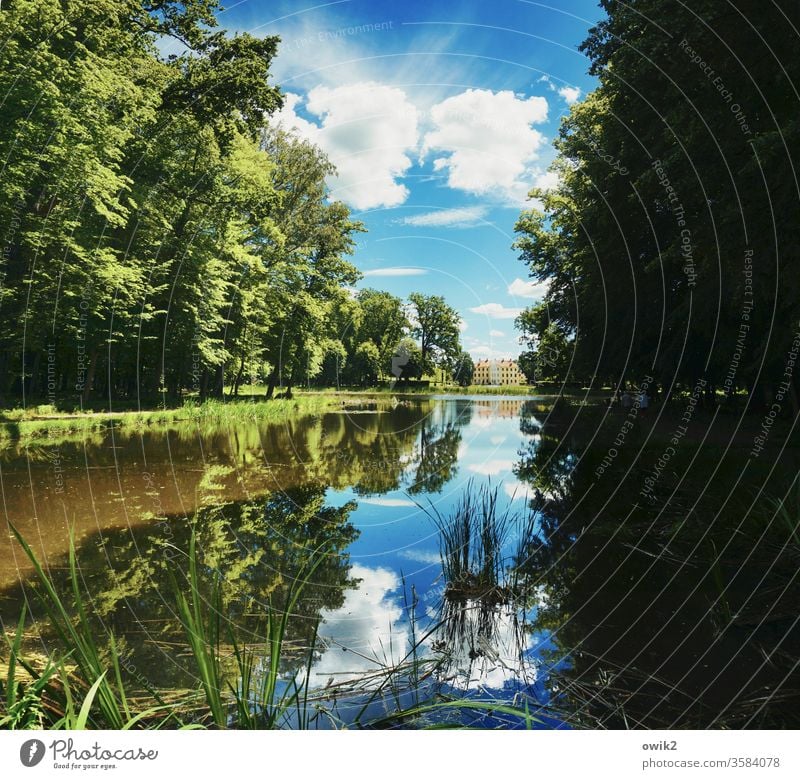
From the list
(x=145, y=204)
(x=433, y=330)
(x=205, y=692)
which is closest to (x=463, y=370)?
(x=433, y=330)

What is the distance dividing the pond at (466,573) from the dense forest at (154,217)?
6.19 m

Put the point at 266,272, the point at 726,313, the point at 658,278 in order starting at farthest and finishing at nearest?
the point at 266,272 → the point at 658,278 → the point at 726,313

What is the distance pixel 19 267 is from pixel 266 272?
12240 millimetres

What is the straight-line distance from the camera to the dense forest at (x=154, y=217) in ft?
49.4

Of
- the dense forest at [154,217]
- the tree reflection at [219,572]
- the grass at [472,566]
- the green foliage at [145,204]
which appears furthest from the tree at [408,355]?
the grass at [472,566]

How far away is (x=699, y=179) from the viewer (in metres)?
8.08

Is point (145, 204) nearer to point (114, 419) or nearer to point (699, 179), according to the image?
point (114, 419)

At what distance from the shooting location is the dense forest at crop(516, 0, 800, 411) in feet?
23.6

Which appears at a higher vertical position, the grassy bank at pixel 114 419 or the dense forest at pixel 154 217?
the dense forest at pixel 154 217

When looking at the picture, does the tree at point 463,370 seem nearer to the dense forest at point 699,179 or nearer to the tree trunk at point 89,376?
the dense forest at point 699,179

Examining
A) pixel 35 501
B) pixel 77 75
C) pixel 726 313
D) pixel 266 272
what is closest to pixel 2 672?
pixel 35 501

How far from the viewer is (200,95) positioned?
16.9 metres

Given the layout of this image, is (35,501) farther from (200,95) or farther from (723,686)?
(200,95)

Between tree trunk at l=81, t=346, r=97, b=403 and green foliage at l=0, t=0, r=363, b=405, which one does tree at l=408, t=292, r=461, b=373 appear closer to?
green foliage at l=0, t=0, r=363, b=405
